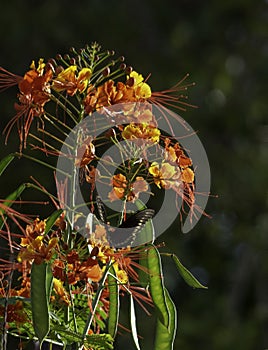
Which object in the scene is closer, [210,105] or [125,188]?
[125,188]

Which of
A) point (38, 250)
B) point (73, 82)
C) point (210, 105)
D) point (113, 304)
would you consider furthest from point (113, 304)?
point (210, 105)

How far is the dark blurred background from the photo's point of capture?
12.1ft

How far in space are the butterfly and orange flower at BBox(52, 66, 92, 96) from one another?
0.11 m

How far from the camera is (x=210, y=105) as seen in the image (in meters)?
3.94

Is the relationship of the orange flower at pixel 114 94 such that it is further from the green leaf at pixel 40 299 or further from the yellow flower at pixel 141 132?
the green leaf at pixel 40 299

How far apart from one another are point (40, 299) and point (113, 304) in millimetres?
136

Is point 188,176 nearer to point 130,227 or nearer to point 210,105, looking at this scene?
point 130,227

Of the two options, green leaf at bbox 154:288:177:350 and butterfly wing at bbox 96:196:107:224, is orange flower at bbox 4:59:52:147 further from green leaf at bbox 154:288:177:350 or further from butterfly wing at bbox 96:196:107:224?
green leaf at bbox 154:288:177:350

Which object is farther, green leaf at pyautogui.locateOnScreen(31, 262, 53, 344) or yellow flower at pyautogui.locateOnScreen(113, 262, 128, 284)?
yellow flower at pyautogui.locateOnScreen(113, 262, 128, 284)

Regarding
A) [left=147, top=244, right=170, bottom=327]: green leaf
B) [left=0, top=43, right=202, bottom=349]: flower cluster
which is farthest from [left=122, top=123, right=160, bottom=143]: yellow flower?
[left=147, top=244, right=170, bottom=327]: green leaf

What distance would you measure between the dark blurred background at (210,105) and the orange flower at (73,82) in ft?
8.39

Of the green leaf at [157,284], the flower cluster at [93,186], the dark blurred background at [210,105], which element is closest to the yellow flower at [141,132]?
the flower cluster at [93,186]

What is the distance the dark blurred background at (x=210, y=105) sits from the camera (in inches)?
145

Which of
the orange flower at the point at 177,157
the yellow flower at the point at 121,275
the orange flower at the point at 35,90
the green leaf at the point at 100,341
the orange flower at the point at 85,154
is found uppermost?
the orange flower at the point at 35,90
